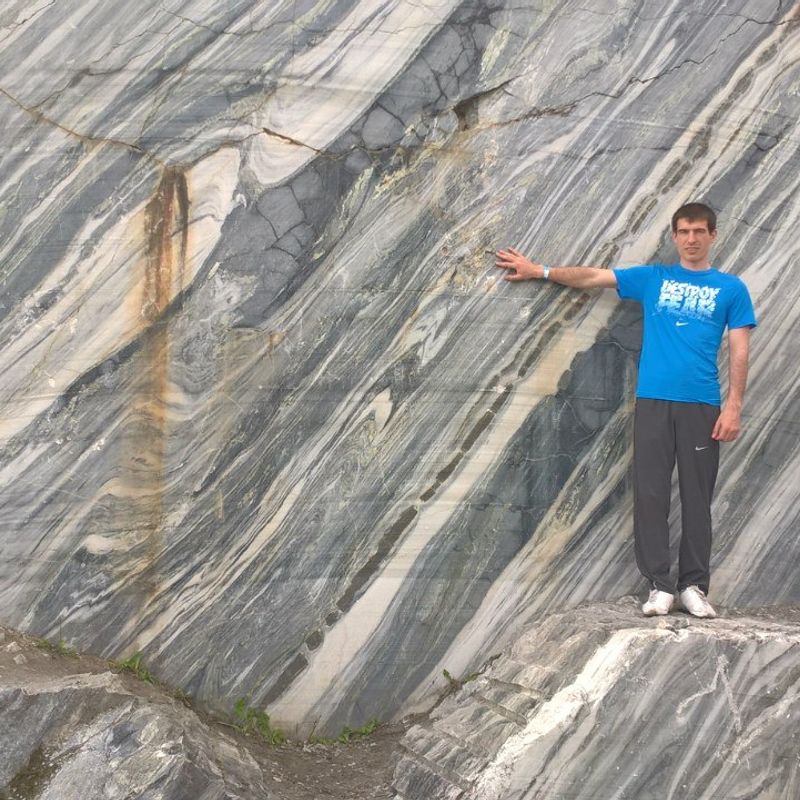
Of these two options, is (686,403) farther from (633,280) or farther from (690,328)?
(633,280)

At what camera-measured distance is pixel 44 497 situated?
3.17 m

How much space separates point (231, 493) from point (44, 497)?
58 centimetres

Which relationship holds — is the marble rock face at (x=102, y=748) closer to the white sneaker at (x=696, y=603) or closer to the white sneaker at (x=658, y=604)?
the white sneaker at (x=658, y=604)

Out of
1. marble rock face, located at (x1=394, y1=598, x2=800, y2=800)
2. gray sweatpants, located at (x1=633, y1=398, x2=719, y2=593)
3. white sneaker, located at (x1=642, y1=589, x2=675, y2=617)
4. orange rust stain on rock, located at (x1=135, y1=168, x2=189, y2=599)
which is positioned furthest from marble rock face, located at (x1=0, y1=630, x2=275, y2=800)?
gray sweatpants, located at (x1=633, y1=398, x2=719, y2=593)

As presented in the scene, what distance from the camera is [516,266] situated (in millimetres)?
3340

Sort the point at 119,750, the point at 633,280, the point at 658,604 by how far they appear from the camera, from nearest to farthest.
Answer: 1. the point at 119,750
2. the point at 658,604
3. the point at 633,280

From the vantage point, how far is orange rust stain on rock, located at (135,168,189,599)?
126 inches

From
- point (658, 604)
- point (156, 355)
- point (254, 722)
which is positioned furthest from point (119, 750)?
point (658, 604)

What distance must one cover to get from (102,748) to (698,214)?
7.78 feet

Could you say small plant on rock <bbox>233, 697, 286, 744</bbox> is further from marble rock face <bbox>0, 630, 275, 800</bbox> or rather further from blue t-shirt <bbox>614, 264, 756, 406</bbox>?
A: blue t-shirt <bbox>614, 264, 756, 406</bbox>

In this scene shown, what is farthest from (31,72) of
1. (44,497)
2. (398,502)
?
(398,502)

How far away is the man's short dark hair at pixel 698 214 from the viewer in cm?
319

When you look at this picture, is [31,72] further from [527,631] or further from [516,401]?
[527,631]

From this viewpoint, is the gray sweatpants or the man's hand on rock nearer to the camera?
the gray sweatpants
